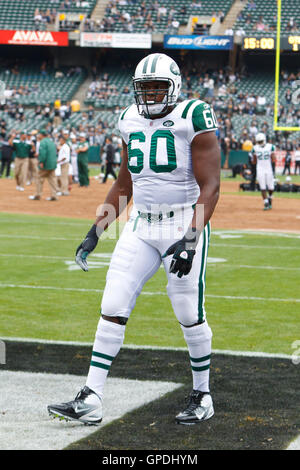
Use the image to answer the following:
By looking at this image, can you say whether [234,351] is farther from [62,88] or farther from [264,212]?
[62,88]

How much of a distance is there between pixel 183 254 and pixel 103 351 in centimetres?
70

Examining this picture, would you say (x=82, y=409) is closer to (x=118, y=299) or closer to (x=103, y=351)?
(x=103, y=351)

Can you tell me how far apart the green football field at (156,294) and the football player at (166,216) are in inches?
74.5

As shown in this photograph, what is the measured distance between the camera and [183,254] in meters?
4.32

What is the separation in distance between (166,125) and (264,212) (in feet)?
46.0

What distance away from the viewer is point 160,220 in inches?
184

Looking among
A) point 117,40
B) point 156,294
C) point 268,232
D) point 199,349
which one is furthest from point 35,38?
point 199,349

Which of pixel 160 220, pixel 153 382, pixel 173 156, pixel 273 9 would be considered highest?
pixel 273 9

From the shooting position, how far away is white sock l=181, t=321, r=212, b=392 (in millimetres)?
4625

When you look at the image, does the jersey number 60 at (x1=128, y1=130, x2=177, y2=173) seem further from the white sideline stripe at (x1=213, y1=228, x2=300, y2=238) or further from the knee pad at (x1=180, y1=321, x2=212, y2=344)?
the white sideline stripe at (x1=213, y1=228, x2=300, y2=238)

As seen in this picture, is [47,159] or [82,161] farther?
[82,161]

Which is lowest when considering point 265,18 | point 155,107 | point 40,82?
point 40,82

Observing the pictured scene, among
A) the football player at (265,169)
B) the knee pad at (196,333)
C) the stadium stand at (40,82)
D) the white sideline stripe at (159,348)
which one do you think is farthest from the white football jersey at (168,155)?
the stadium stand at (40,82)
